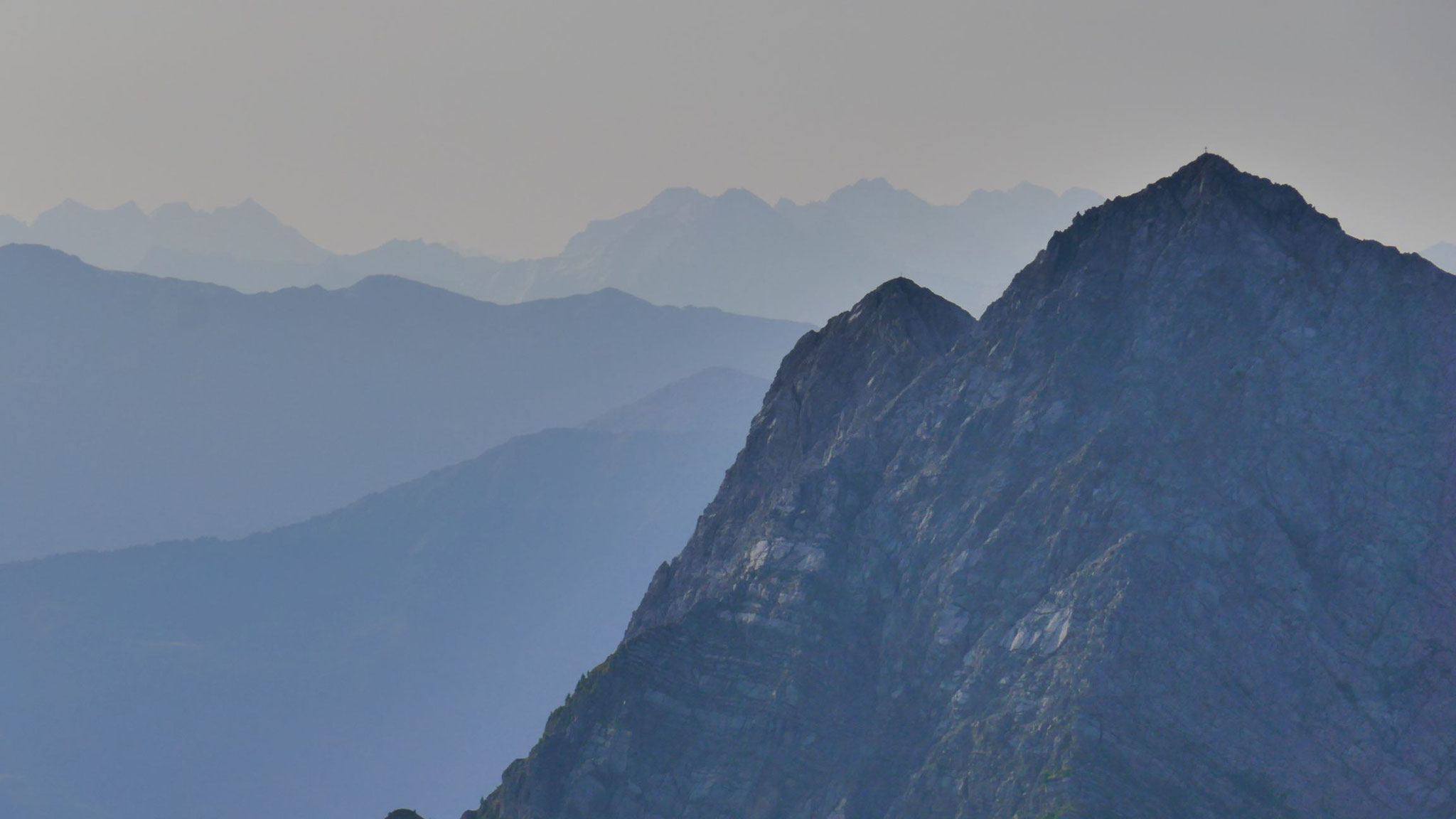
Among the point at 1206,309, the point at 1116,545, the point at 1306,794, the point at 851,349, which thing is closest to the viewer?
the point at 1306,794

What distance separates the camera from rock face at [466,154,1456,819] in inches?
3802

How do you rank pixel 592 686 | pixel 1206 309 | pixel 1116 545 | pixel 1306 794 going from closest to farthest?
pixel 1306 794 < pixel 1116 545 < pixel 1206 309 < pixel 592 686

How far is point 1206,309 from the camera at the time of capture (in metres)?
113

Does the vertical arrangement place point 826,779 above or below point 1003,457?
below

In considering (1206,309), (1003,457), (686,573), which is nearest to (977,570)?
(1003,457)

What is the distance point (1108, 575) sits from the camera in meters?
102

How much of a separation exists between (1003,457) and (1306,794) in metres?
32.3

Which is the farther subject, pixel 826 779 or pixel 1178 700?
pixel 826 779

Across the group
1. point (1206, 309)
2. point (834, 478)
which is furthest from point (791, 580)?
point (1206, 309)

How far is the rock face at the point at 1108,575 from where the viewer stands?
9656 cm

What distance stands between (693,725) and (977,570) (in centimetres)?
2384

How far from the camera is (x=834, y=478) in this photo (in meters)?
123

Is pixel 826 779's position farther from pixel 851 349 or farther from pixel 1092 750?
pixel 851 349

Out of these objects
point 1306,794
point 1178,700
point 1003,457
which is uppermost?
point 1003,457
